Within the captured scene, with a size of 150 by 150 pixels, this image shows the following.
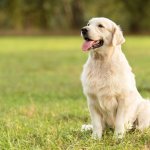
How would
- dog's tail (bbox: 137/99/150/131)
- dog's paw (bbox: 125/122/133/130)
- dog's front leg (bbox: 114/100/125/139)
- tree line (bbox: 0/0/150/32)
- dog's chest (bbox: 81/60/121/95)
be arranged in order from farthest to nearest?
1. tree line (bbox: 0/0/150/32)
2. dog's tail (bbox: 137/99/150/131)
3. dog's paw (bbox: 125/122/133/130)
4. dog's front leg (bbox: 114/100/125/139)
5. dog's chest (bbox: 81/60/121/95)

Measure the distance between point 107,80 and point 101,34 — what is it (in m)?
0.65

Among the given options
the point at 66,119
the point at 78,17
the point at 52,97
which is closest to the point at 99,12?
the point at 78,17

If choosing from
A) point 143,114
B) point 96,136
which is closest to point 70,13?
point 143,114

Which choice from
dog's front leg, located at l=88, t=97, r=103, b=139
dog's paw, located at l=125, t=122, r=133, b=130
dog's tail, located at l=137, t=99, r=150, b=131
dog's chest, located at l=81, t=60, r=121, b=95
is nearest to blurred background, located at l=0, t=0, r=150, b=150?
dog's front leg, located at l=88, t=97, r=103, b=139

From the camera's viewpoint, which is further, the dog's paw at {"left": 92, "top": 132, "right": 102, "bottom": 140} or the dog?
the dog

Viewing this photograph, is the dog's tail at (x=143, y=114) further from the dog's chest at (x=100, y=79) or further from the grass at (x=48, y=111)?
the dog's chest at (x=100, y=79)

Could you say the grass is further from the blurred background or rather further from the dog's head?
the dog's head

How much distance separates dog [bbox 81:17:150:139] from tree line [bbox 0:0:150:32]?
162 ft

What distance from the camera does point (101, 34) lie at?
7684mm

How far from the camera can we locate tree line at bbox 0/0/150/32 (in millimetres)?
59156

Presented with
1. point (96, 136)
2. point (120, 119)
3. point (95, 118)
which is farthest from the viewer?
point (95, 118)

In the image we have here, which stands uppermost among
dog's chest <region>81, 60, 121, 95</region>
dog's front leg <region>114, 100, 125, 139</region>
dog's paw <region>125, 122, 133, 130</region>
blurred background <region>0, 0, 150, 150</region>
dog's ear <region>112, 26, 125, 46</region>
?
dog's ear <region>112, 26, 125, 46</region>

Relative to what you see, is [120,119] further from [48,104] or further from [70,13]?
[70,13]

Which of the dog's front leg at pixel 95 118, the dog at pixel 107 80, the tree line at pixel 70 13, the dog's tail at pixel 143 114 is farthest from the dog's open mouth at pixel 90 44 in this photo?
the tree line at pixel 70 13
